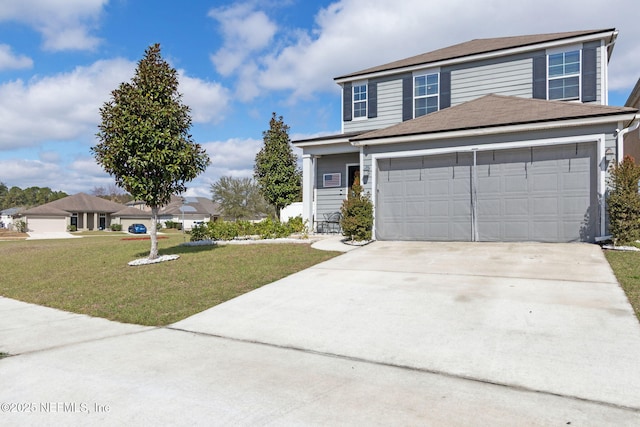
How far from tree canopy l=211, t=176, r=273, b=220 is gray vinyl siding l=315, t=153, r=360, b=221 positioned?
31.7 m

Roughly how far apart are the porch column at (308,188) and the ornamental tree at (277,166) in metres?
7.63

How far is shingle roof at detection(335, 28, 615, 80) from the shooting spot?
13.0 metres

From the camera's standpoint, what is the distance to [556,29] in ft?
50.7

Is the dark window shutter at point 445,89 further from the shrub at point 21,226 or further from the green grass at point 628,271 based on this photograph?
the shrub at point 21,226

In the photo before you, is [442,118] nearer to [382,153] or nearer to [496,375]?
[382,153]

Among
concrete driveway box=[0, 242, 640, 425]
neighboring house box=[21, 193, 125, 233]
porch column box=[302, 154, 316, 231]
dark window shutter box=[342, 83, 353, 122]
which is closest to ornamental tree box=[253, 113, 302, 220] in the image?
dark window shutter box=[342, 83, 353, 122]

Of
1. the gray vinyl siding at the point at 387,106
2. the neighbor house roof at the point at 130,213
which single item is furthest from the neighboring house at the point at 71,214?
the gray vinyl siding at the point at 387,106

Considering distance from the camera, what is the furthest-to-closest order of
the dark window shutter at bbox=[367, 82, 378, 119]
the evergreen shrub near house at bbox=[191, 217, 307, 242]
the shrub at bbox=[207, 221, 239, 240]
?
the dark window shutter at bbox=[367, 82, 378, 119]
the shrub at bbox=[207, 221, 239, 240]
the evergreen shrub near house at bbox=[191, 217, 307, 242]

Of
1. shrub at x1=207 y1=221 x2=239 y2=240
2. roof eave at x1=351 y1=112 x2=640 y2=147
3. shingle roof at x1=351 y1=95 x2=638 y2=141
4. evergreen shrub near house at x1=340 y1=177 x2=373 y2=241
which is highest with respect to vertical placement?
shingle roof at x1=351 y1=95 x2=638 y2=141

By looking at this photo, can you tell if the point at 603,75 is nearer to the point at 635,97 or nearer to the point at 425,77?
the point at 425,77

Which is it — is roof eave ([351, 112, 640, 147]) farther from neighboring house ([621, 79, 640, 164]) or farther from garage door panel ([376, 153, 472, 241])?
neighboring house ([621, 79, 640, 164])

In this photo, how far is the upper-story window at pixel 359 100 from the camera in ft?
53.1

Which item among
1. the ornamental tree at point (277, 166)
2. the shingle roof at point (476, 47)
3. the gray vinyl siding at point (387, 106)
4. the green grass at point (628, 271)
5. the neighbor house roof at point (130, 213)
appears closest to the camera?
the green grass at point (628, 271)

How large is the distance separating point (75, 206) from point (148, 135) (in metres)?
46.5
